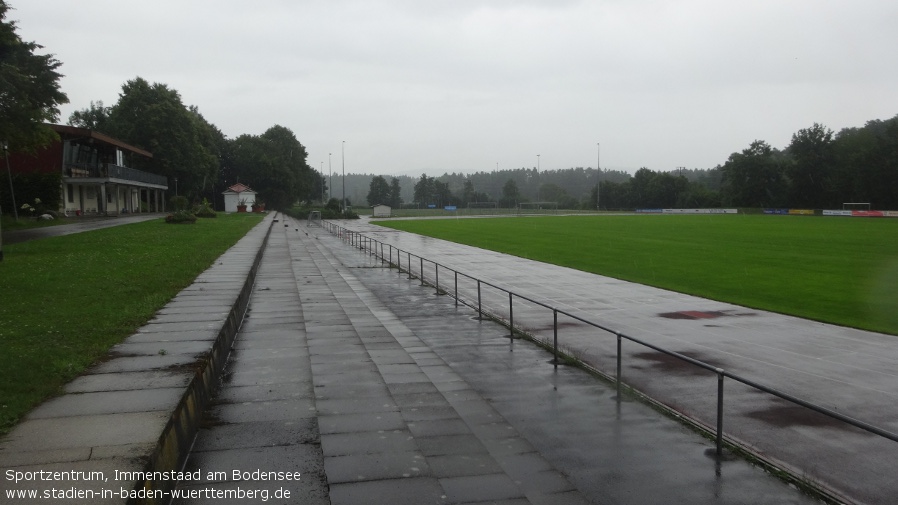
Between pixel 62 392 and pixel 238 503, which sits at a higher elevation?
pixel 62 392

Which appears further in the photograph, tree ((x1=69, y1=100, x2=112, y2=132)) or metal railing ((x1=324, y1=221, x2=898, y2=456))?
tree ((x1=69, y1=100, x2=112, y2=132))

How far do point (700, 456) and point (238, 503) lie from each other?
410 cm

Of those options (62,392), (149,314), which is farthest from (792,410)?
(149,314)

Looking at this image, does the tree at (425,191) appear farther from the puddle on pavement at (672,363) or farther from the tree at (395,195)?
the puddle on pavement at (672,363)

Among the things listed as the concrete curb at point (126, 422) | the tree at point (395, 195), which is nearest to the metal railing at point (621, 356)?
the concrete curb at point (126, 422)

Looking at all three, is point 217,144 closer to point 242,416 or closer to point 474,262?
point 474,262

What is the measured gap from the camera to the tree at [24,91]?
24250 mm

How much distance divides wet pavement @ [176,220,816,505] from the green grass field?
31.1 ft

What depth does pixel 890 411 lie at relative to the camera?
8.34 m

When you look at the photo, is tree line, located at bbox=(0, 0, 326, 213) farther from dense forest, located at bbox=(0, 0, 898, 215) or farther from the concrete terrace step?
the concrete terrace step

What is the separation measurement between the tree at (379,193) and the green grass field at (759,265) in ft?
428

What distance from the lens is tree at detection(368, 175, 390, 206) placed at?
17612 cm

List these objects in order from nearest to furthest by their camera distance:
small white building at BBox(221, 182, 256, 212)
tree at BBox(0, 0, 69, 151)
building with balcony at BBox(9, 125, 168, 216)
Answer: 1. tree at BBox(0, 0, 69, 151)
2. building with balcony at BBox(9, 125, 168, 216)
3. small white building at BBox(221, 182, 256, 212)

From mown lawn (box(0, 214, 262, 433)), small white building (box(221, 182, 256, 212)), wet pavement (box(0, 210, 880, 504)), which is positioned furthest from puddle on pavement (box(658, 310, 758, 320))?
small white building (box(221, 182, 256, 212))
